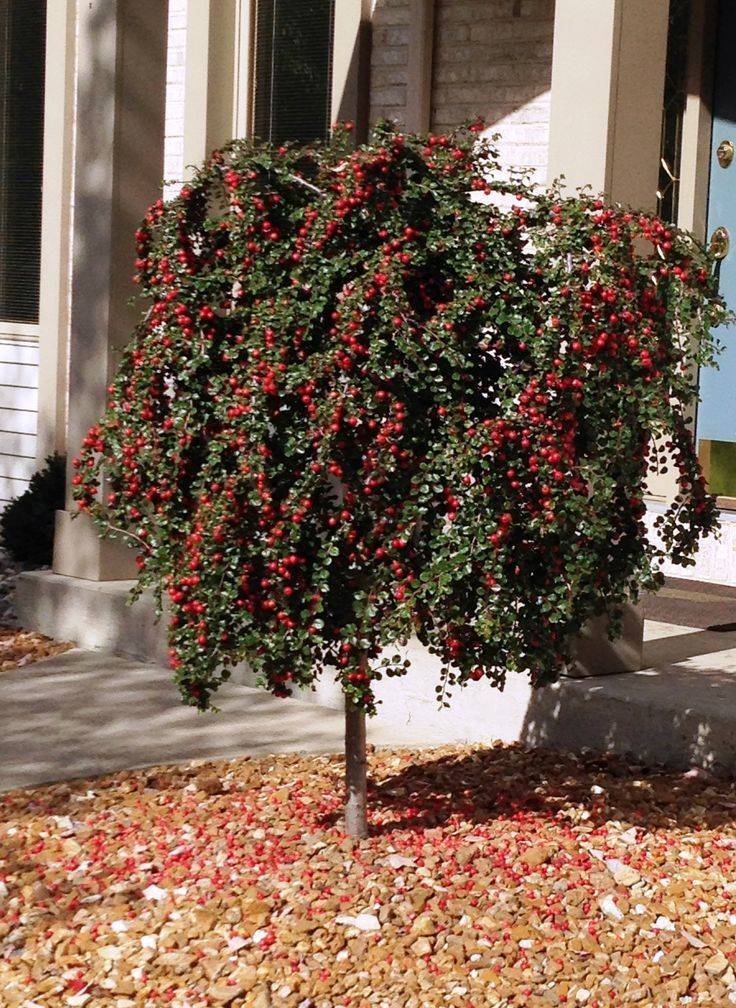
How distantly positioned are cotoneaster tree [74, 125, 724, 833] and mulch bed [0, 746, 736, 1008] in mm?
514

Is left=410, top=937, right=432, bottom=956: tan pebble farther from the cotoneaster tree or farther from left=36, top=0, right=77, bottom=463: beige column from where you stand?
left=36, top=0, right=77, bottom=463: beige column

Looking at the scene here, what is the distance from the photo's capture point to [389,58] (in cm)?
856

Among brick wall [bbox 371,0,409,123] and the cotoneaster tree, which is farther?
brick wall [bbox 371,0,409,123]

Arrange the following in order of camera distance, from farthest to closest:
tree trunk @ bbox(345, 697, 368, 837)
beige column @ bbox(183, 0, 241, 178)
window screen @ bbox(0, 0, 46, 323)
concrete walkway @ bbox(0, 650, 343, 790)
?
window screen @ bbox(0, 0, 46, 323) < beige column @ bbox(183, 0, 241, 178) < concrete walkway @ bbox(0, 650, 343, 790) < tree trunk @ bbox(345, 697, 368, 837)

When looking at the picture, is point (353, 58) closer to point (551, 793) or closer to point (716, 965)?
point (551, 793)

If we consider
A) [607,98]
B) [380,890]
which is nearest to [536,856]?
[380,890]

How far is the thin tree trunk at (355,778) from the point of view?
4.55 meters

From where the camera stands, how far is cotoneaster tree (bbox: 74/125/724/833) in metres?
4.06

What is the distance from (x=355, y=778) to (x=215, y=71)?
5.85 meters

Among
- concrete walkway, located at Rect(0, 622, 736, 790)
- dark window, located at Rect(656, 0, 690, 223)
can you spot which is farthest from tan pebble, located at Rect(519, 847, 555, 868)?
dark window, located at Rect(656, 0, 690, 223)

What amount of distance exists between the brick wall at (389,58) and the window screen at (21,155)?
2.99m

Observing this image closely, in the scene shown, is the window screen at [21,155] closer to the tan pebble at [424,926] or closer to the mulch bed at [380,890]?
the mulch bed at [380,890]

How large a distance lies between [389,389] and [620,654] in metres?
2.08

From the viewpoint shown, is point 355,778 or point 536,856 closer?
point 536,856
